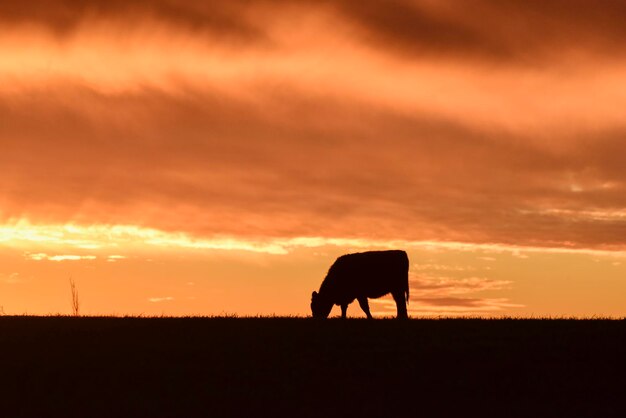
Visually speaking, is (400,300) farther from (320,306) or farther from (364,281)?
(320,306)

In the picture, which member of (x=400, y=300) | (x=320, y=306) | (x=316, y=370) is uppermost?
(x=400, y=300)

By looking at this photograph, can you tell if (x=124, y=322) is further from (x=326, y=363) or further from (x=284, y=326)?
(x=326, y=363)

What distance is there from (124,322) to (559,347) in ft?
47.0

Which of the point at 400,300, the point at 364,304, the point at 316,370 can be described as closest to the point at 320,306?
the point at 364,304

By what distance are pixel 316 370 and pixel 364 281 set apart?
755 inches

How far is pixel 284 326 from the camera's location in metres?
29.2

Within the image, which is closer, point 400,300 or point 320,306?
point 400,300

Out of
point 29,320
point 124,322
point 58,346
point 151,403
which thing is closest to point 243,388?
point 151,403

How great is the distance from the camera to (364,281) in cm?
4025

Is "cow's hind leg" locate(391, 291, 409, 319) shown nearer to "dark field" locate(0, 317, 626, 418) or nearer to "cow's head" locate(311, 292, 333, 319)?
"cow's head" locate(311, 292, 333, 319)

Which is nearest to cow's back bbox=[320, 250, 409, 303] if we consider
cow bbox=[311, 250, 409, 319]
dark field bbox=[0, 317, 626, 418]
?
cow bbox=[311, 250, 409, 319]

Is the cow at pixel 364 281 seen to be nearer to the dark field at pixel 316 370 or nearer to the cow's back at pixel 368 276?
the cow's back at pixel 368 276

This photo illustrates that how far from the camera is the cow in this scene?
4009 cm

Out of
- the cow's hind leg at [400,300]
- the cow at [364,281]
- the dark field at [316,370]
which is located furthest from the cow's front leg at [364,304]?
the dark field at [316,370]
